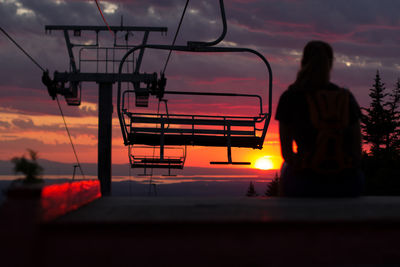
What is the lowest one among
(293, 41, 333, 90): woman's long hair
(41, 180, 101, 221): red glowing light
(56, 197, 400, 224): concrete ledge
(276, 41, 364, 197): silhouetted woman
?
(56, 197, 400, 224): concrete ledge

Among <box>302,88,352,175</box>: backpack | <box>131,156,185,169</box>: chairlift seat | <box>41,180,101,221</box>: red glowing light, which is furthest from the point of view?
<box>131,156,185,169</box>: chairlift seat

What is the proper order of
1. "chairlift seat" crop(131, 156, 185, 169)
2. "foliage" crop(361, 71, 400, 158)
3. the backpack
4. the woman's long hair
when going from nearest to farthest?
the backpack, the woman's long hair, "chairlift seat" crop(131, 156, 185, 169), "foliage" crop(361, 71, 400, 158)

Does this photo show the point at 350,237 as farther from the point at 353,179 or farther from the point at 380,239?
the point at 353,179

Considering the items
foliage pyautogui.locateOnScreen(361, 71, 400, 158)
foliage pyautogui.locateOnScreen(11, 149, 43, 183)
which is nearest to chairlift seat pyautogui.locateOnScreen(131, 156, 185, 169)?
foliage pyautogui.locateOnScreen(11, 149, 43, 183)

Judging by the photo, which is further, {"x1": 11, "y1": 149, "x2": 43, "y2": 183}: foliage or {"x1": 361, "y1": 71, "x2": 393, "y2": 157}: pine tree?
{"x1": 361, "y1": 71, "x2": 393, "y2": 157}: pine tree

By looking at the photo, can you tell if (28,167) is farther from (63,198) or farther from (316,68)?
(316,68)

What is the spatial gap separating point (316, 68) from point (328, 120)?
1.39ft

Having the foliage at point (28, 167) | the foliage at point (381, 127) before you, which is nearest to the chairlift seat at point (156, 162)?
the foliage at point (28, 167)

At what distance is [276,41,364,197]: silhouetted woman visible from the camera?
148 inches

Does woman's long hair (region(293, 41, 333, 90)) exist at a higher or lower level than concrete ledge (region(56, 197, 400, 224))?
higher

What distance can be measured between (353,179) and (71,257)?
2.37m

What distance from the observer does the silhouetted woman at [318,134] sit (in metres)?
3.75

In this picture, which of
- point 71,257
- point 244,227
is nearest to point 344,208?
point 244,227

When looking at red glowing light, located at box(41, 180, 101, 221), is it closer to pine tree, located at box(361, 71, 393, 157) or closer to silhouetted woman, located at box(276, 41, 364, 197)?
silhouetted woman, located at box(276, 41, 364, 197)
